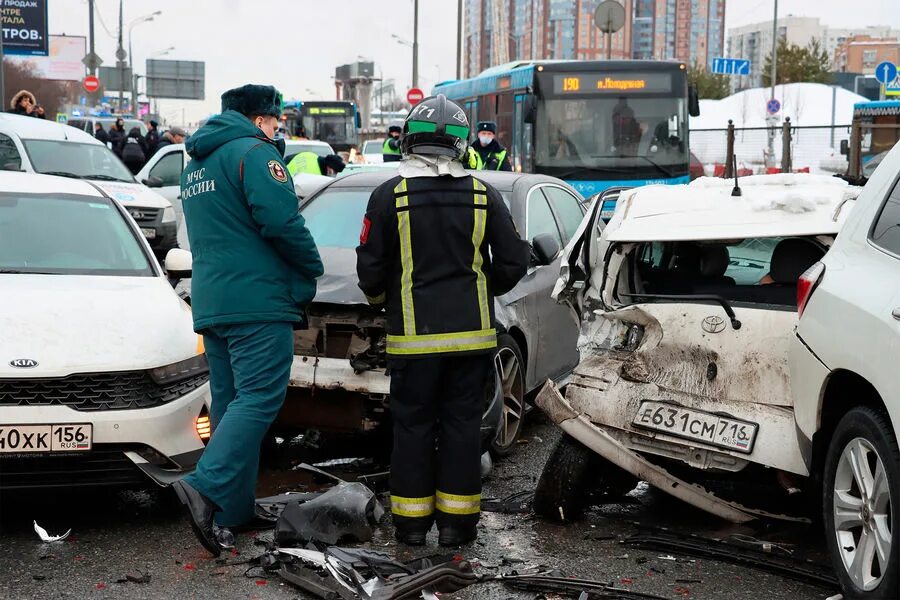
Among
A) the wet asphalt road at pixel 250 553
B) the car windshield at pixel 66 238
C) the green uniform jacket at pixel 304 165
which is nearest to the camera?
the wet asphalt road at pixel 250 553

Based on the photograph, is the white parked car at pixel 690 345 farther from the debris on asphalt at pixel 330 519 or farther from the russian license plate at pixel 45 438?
the russian license plate at pixel 45 438

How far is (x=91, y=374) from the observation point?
209 inches

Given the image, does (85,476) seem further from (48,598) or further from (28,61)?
(28,61)

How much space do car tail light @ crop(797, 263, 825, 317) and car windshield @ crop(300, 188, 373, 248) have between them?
10.7ft

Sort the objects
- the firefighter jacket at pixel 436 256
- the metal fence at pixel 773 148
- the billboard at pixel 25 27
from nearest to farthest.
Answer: the firefighter jacket at pixel 436 256 < the metal fence at pixel 773 148 < the billboard at pixel 25 27

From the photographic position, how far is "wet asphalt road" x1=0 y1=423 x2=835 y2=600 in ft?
15.5

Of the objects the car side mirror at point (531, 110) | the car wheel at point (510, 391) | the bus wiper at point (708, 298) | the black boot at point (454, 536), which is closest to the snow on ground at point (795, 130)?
the car side mirror at point (531, 110)

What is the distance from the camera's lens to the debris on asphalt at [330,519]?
206 inches

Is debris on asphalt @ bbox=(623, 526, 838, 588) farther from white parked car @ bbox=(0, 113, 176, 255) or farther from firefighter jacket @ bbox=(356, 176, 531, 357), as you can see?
white parked car @ bbox=(0, 113, 176, 255)

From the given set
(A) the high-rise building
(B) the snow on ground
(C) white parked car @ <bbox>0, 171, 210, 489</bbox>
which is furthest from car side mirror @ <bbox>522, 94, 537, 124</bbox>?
(A) the high-rise building

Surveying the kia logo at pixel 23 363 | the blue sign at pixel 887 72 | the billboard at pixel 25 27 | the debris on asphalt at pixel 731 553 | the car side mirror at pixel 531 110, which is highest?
the billboard at pixel 25 27

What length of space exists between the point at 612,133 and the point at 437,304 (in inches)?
557

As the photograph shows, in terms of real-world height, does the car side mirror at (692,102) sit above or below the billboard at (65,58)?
below

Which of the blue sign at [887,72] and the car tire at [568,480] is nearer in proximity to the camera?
the car tire at [568,480]
